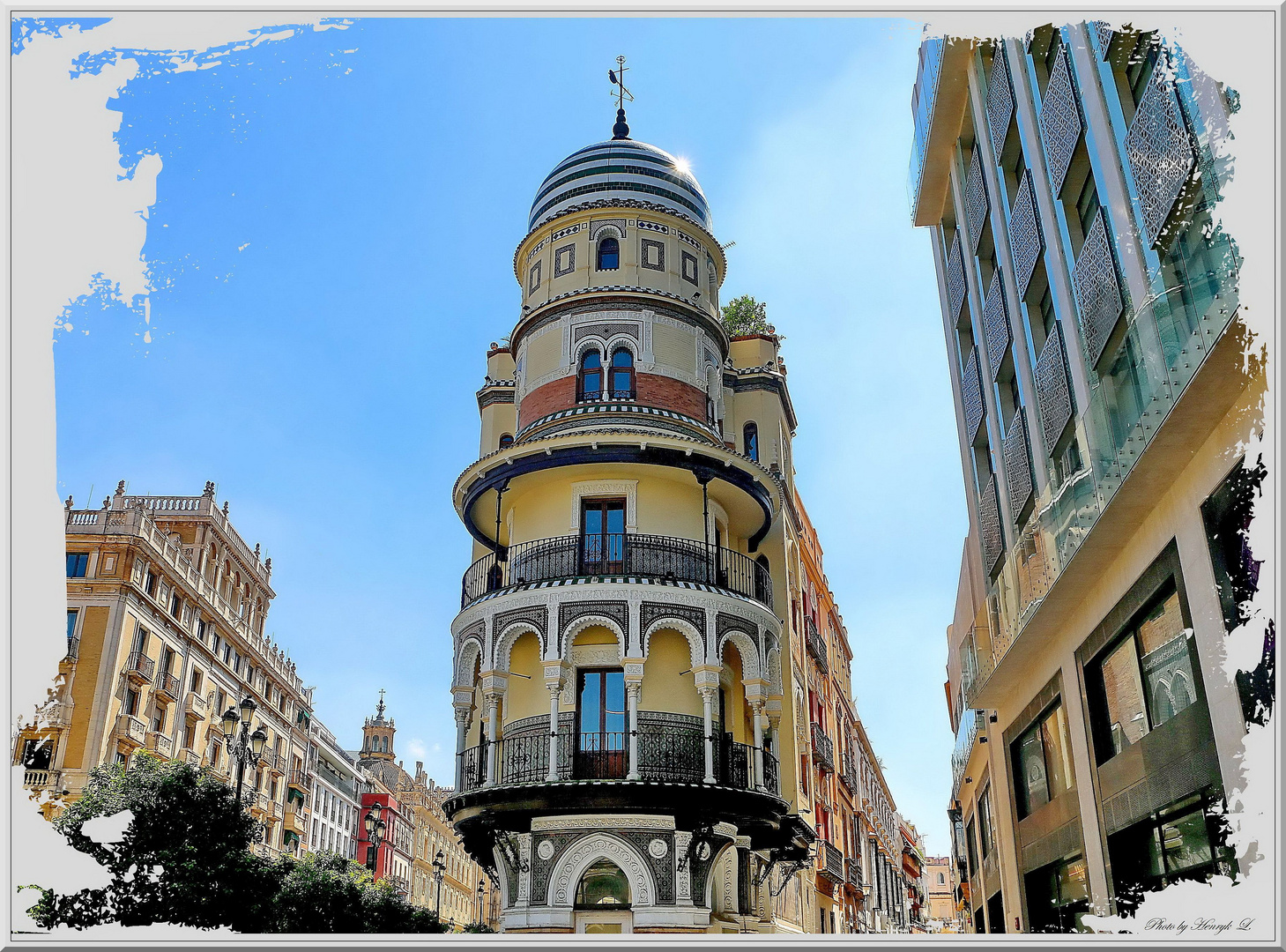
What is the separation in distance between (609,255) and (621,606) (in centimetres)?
1117

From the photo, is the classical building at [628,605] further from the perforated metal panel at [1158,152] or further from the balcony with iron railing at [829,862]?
the perforated metal panel at [1158,152]

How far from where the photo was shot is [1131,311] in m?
11.9

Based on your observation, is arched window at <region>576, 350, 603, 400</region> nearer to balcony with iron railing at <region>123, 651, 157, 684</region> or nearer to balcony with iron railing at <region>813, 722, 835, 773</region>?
balcony with iron railing at <region>813, 722, 835, 773</region>

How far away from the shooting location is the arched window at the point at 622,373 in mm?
26234

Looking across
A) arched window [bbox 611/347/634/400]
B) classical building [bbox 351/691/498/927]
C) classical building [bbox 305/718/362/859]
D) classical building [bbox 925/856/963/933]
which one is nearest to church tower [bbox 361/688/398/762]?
classical building [bbox 351/691/498/927]

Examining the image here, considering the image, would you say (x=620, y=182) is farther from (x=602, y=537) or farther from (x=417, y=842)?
(x=417, y=842)

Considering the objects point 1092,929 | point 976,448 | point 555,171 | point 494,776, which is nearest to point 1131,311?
point 1092,929

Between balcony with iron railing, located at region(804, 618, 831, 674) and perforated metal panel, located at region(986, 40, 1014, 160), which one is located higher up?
perforated metal panel, located at region(986, 40, 1014, 160)

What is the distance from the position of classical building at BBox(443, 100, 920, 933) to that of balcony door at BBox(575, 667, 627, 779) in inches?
1.7

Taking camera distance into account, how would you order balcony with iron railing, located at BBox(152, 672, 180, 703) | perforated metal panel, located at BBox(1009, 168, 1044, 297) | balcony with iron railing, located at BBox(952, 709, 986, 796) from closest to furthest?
perforated metal panel, located at BBox(1009, 168, 1044, 297), balcony with iron railing, located at BBox(952, 709, 986, 796), balcony with iron railing, located at BBox(152, 672, 180, 703)

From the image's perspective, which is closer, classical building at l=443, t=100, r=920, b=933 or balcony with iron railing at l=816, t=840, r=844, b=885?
classical building at l=443, t=100, r=920, b=933

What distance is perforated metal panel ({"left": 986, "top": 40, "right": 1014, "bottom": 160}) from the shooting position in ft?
58.2

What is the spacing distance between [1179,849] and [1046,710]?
6.07 m

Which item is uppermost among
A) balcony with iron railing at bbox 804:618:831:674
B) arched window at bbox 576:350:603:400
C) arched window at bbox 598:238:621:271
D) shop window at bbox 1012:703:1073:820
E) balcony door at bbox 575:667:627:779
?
arched window at bbox 598:238:621:271
